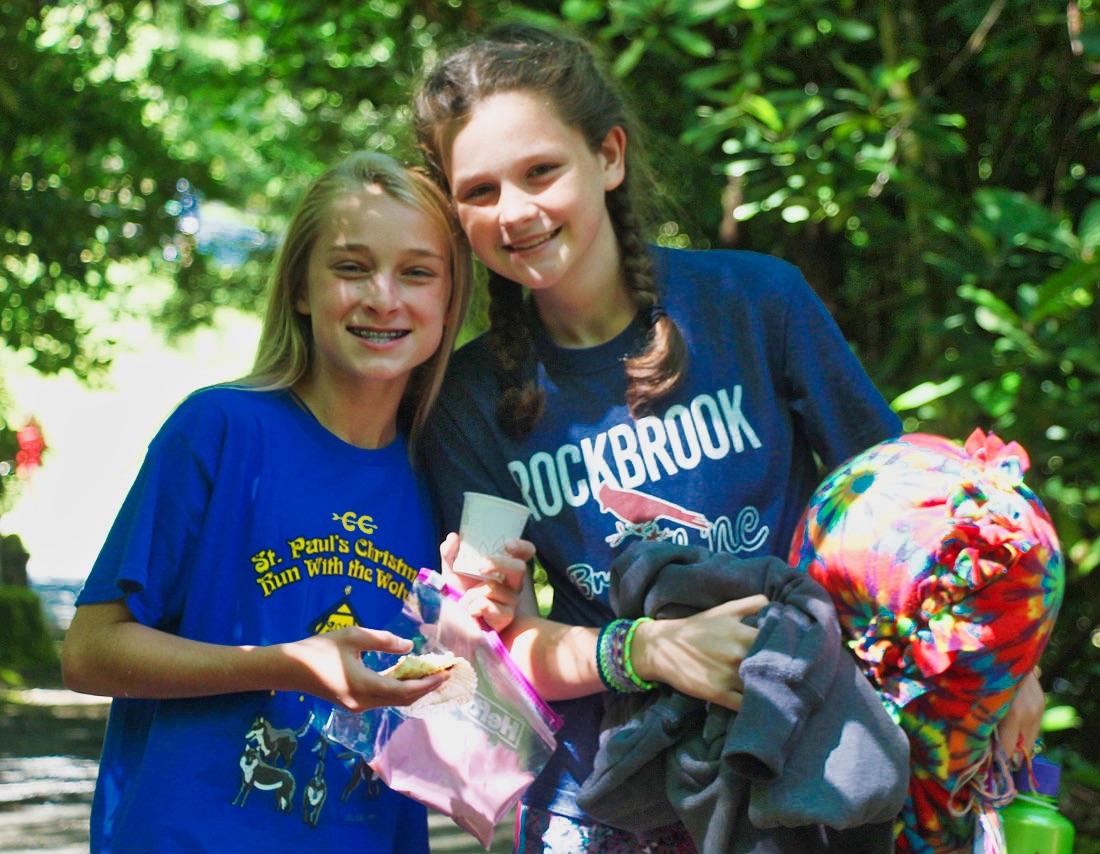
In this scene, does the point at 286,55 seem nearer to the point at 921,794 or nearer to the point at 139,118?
the point at 139,118

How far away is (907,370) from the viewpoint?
4.09 m

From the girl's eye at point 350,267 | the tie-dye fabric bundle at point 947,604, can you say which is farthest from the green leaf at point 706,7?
the tie-dye fabric bundle at point 947,604

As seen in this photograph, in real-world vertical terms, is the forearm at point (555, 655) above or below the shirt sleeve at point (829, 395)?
below

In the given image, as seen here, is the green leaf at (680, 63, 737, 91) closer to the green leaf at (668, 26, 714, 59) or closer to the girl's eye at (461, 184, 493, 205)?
the green leaf at (668, 26, 714, 59)

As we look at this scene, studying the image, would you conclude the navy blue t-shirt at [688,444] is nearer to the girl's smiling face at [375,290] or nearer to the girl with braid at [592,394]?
the girl with braid at [592,394]

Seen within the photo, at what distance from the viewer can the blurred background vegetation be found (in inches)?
136

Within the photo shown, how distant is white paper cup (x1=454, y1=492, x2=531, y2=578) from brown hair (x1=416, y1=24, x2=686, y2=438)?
216mm

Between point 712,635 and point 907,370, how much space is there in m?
2.50

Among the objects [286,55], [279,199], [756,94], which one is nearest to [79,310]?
[286,55]

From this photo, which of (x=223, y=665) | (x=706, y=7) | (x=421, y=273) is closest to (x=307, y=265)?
(x=421, y=273)

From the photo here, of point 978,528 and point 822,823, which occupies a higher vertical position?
point 978,528

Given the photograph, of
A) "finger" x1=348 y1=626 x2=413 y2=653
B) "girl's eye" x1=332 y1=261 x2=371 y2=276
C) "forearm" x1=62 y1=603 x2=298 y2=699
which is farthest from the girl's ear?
"forearm" x1=62 y1=603 x2=298 y2=699

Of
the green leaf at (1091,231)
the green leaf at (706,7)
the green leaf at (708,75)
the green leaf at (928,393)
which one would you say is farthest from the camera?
the green leaf at (708,75)

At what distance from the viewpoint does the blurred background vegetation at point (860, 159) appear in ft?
11.4
